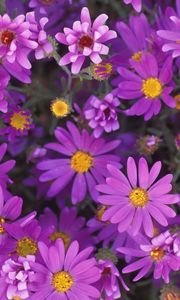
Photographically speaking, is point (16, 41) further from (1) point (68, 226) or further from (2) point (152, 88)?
(1) point (68, 226)

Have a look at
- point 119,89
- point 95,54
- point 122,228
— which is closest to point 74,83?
point 119,89

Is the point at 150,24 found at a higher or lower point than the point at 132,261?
higher

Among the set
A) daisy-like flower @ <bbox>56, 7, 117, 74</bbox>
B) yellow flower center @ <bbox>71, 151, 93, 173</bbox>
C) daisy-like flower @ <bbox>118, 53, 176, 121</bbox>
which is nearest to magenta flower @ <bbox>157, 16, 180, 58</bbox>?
daisy-like flower @ <bbox>118, 53, 176, 121</bbox>

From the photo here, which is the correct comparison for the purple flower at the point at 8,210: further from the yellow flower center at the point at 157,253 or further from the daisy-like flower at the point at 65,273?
the yellow flower center at the point at 157,253

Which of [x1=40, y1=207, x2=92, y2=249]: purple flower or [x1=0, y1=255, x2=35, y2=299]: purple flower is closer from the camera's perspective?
[x1=0, y1=255, x2=35, y2=299]: purple flower

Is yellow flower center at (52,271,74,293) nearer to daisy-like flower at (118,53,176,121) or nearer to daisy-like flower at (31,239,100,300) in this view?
daisy-like flower at (31,239,100,300)

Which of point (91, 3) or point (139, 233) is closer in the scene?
point (139, 233)

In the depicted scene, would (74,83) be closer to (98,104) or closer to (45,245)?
(98,104)
